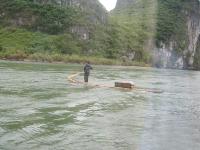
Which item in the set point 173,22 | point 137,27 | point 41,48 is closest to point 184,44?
point 173,22

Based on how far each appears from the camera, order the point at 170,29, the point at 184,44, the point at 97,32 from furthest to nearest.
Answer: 1. the point at 184,44
2. the point at 170,29
3. the point at 97,32

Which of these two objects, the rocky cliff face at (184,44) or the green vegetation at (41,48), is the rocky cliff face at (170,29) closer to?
the rocky cliff face at (184,44)

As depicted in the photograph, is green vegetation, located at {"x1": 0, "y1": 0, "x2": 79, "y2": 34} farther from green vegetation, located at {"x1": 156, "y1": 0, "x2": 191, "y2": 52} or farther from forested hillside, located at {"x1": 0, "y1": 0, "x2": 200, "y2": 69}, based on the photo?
green vegetation, located at {"x1": 156, "y1": 0, "x2": 191, "y2": 52}

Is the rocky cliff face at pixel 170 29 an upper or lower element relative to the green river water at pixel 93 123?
upper

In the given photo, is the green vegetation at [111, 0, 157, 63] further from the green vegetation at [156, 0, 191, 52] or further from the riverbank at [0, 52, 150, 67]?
the riverbank at [0, 52, 150, 67]

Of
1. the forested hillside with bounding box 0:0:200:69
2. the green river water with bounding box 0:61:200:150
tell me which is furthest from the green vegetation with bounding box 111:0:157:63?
the green river water with bounding box 0:61:200:150

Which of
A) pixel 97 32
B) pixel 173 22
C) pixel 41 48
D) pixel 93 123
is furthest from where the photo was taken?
pixel 173 22

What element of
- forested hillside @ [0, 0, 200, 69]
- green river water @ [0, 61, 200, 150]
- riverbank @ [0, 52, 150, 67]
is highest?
forested hillside @ [0, 0, 200, 69]

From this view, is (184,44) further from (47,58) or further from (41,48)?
(47,58)

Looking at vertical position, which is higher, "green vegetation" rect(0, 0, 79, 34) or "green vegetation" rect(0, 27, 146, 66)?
Result: "green vegetation" rect(0, 0, 79, 34)

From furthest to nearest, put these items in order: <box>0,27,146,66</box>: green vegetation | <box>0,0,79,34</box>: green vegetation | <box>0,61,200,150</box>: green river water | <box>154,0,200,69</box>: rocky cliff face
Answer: <box>154,0,200,69</box>: rocky cliff face < <box>0,0,79,34</box>: green vegetation < <box>0,27,146,66</box>: green vegetation < <box>0,61,200,150</box>: green river water

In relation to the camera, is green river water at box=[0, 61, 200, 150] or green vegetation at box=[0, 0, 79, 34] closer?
green river water at box=[0, 61, 200, 150]

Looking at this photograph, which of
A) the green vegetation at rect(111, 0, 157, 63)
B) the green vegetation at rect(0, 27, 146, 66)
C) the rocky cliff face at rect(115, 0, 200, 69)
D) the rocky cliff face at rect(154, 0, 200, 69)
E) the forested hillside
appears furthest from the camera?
the rocky cliff face at rect(154, 0, 200, 69)

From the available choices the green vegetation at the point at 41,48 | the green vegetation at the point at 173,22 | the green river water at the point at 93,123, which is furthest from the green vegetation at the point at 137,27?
the green river water at the point at 93,123
